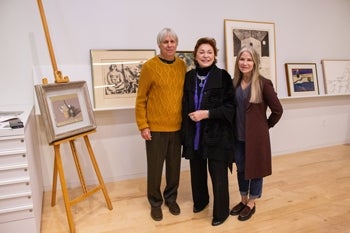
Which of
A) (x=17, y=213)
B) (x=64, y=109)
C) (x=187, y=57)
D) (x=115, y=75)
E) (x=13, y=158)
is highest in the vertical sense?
(x=187, y=57)

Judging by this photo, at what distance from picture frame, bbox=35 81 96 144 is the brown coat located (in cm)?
124

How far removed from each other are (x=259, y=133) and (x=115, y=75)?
5.08ft

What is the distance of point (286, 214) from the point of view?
225 centimetres

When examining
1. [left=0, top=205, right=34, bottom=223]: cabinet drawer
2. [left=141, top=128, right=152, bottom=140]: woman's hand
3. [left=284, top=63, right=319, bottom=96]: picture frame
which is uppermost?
[left=284, top=63, right=319, bottom=96]: picture frame

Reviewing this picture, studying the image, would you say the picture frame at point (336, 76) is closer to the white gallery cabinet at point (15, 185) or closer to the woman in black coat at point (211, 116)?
the woman in black coat at point (211, 116)

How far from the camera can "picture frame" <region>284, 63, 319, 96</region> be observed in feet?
12.0

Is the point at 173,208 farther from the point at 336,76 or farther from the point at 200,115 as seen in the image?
the point at 336,76

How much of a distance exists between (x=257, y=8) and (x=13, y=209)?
322 centimetres

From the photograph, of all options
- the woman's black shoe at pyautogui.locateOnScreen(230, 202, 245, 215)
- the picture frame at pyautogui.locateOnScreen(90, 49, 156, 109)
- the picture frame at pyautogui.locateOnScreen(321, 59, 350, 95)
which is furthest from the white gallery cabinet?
the picture frame at pyautogui.locateOnScreen(321, 59, 350, 95)

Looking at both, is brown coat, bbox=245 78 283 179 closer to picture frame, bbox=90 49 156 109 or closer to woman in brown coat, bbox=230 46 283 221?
woman in brown coat, bbox=230 46 283 221

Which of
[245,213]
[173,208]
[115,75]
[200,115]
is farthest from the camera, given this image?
[115,75]

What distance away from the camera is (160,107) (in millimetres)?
2123

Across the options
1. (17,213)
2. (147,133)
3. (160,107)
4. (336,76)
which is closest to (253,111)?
(160,107)

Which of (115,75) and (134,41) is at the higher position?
(134,41)
